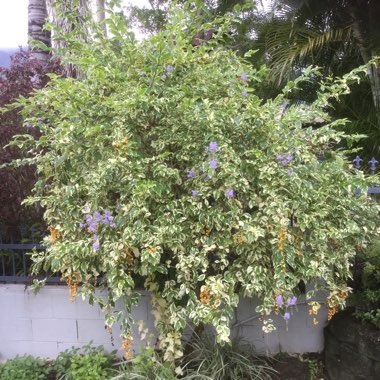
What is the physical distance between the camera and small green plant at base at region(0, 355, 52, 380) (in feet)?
11.1

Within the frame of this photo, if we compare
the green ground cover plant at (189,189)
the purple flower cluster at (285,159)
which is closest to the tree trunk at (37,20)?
the green ground cover plant at (189,189)

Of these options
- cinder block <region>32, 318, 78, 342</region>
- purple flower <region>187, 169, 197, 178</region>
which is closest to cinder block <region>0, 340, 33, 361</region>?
cinder block <region>32, 318, 78, 342</region>

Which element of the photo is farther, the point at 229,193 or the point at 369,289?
the point at 369,289

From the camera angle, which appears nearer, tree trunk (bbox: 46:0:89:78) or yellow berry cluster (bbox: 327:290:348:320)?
yellow berry cluster (bbox: 327:290:348:320)

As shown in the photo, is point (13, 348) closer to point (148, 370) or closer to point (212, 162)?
point (148, 370)

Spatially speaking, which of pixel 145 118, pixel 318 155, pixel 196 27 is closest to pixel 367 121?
pixel 318 155

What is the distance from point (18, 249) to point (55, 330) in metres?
A: 0.82

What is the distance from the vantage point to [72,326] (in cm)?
379

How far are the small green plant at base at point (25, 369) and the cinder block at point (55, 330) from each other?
8.6 inches

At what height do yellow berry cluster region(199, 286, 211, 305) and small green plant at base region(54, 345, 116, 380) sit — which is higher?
yellow berry cluster region(199, 286, 211, 305)

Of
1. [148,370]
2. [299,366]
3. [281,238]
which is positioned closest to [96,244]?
[148,370]

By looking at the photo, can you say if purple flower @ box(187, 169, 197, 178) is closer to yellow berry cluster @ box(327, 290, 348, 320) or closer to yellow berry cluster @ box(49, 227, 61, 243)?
yellow berry cluster @ box(49, 227, 61, 243)

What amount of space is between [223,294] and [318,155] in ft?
4.73

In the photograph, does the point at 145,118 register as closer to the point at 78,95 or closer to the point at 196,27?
the point at 78,95
